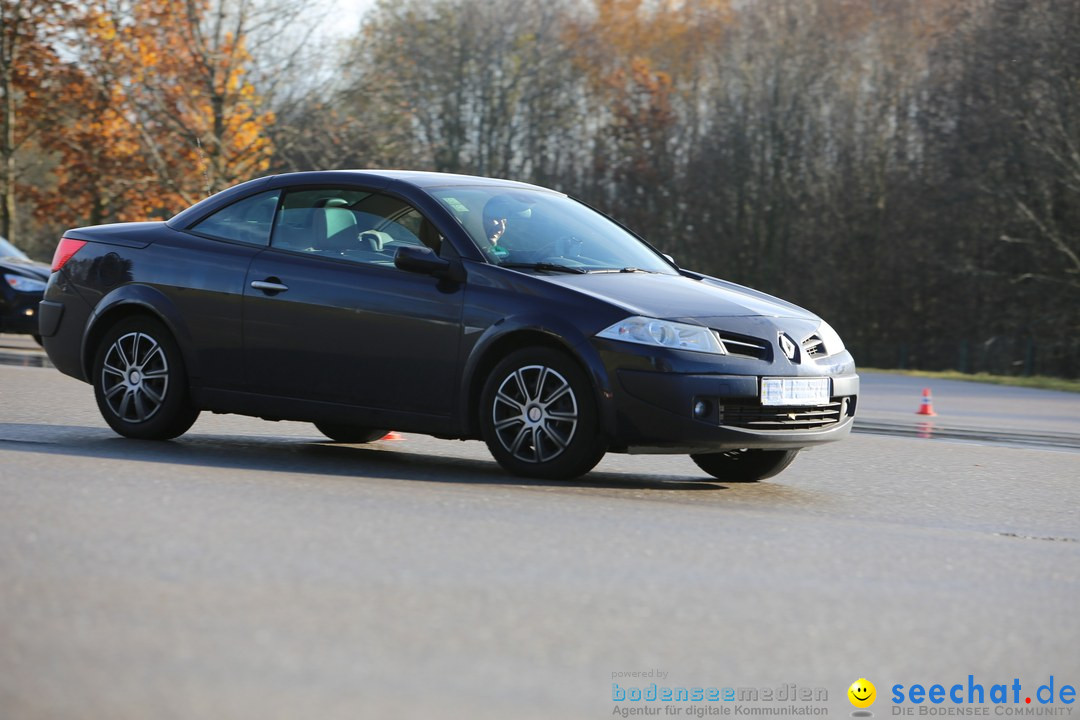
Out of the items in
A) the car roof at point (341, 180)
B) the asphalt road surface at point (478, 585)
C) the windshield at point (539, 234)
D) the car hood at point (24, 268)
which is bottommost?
the asphalt road surface at point (478, 585)

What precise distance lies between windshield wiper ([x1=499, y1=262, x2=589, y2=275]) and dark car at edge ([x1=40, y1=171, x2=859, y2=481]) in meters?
0.02

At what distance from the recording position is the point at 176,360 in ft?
31.1

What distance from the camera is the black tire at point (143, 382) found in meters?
9.49

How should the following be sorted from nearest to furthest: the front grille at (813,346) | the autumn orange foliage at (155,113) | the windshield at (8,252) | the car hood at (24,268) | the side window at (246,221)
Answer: the front grille at (813,346) → the side window at (246,221) → the car hood at (24,268) → the windshield at (8,252) → the autumn orange foliage at (155,113)

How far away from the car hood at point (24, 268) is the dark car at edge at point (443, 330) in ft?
34.2

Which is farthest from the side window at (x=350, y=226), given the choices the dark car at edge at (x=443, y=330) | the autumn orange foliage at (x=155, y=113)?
the autumn orange foliage at (x=155, y=113)

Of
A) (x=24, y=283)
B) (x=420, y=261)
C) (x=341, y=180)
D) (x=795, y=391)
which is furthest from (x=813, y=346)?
(x=24, y=283)

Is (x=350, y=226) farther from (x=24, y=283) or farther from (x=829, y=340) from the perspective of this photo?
(x=24, y=283)

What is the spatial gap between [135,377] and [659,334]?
3.40 metres

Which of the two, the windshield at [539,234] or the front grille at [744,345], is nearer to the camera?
the front grille at [744,345]

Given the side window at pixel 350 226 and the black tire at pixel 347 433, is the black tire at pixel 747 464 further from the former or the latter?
the black tire at pixel 347 433

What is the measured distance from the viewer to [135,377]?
963 cm

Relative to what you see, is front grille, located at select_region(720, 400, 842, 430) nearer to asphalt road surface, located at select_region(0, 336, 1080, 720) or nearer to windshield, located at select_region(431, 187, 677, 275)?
asphalt road surface, located at select_region(0, 336, 1080, 720)

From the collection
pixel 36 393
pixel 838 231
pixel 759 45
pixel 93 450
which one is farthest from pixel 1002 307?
pixel 93 450
